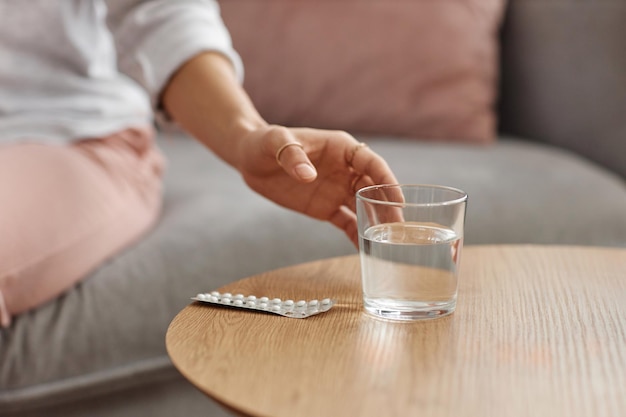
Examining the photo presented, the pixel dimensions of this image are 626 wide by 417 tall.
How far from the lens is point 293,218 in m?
1.23

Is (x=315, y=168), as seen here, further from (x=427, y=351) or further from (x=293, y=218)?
(x=293, y=218)

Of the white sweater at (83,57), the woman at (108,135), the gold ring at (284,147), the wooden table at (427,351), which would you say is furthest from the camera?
the white sweater at (83,57)

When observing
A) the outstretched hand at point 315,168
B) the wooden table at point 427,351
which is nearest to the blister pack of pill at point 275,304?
the wooden table at point 427,351

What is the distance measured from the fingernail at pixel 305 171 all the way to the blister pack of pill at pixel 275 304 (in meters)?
0.10

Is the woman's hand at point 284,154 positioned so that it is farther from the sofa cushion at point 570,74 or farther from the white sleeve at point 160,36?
the sofa cushion at point 570,74

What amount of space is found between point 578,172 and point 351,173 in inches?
31.2

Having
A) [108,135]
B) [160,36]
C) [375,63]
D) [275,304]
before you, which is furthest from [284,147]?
[375,63]

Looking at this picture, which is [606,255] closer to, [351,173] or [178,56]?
[351,173]

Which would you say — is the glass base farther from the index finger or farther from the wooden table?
the index finger

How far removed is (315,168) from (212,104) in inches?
8.2

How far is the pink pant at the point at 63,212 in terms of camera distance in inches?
38.0

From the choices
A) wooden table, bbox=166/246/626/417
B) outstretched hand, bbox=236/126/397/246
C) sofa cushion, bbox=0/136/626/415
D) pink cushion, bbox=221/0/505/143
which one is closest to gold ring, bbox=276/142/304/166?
outstretched hand, bbox=236/126/397/246

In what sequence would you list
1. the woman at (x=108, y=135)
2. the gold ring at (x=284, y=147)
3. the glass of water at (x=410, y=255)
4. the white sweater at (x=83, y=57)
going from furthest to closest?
the white sweater at (x=83, y=57) → the woman at (x=108, y=135) → the gold ring at (x=284, y=147) → the glass of water at (x=410, y=255)

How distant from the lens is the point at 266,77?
1729mm
